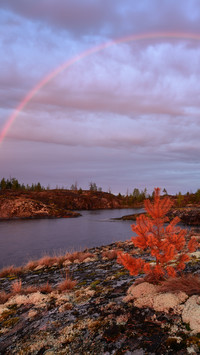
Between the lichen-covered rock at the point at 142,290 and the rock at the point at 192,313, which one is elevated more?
the rock at the point at 192,313

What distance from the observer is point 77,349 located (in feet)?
14.9

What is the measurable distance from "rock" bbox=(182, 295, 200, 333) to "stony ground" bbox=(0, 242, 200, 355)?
126 mm

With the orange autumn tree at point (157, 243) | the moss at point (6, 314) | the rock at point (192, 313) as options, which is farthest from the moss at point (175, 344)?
the moss at point (6, 314)

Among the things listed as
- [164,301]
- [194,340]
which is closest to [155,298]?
[164,301]

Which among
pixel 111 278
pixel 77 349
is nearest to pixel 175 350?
pixel 77 349

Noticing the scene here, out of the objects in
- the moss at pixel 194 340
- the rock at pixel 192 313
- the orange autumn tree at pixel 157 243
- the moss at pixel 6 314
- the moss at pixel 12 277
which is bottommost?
the moss at pixel 12 277

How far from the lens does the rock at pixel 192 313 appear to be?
4.37m

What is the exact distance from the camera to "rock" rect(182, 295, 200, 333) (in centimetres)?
437

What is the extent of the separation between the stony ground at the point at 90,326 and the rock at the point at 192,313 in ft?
0.41

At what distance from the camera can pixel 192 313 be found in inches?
183

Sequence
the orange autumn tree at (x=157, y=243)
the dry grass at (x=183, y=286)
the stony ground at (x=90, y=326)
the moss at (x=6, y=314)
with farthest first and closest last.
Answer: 1. the moss at (x=6, y=314)
2. the orange autumn tree at (x=157, y=243)
3. the dry grass at (x=183, y=286)
4. the stony ground at (x=90, y=326)

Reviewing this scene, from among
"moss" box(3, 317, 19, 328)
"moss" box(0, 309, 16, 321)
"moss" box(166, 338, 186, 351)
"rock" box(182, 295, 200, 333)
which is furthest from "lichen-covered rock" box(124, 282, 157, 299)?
"moss" box(0, 309, 16, 321)

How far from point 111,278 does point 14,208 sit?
60588 mm

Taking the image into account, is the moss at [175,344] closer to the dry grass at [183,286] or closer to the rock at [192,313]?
the rock at [192,313]
